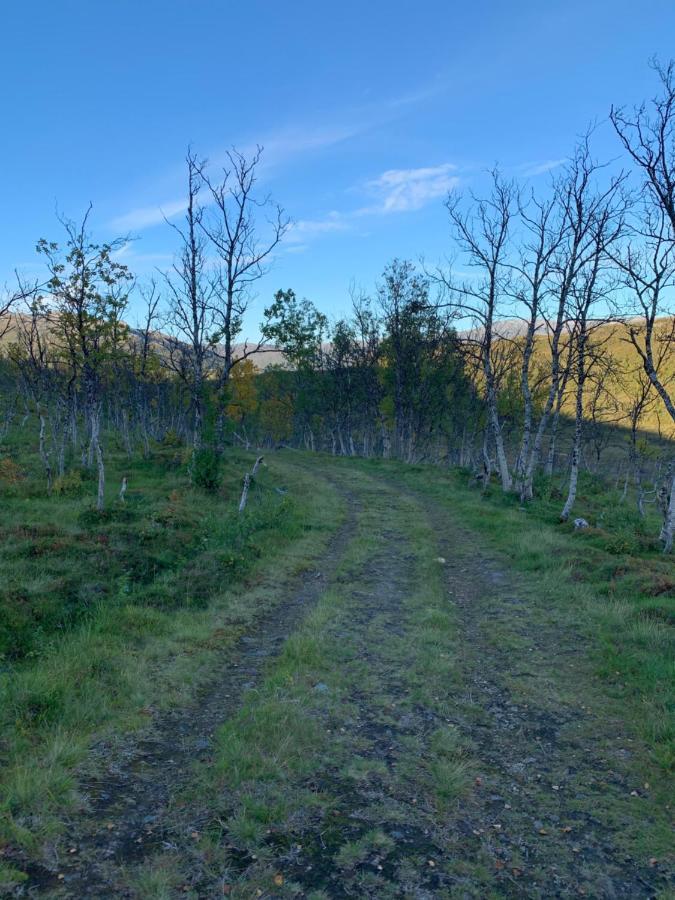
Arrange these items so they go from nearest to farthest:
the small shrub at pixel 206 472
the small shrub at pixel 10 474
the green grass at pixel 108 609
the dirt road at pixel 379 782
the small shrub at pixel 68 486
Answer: the dirt road at pixel 379 782 → the green grass at pixel 108 609 → the small shrub at pixel 68 486 → the small shrub at pixel 10 474 → the small shrub at pixel 206 472

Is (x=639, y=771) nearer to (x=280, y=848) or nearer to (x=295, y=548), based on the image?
(x=280, y=848)

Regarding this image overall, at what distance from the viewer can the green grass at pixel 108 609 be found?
559 cm

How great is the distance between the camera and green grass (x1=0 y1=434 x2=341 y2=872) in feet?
18.3

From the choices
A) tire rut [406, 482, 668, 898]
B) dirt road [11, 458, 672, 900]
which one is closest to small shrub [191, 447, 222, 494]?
dirt road [11, 458, 672, 900]

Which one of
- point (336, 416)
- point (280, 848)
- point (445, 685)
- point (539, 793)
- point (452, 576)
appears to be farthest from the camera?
point (336, 416)

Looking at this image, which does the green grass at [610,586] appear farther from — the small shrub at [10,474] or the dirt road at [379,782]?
the small shrub at [10,474]

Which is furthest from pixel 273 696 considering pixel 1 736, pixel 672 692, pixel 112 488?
pixel 112 488

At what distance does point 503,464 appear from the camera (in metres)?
23.5

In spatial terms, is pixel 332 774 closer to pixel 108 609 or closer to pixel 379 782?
pixel 379 782

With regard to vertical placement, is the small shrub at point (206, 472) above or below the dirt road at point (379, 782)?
above

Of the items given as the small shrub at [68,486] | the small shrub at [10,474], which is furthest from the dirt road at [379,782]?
the small shrub at [10,474]

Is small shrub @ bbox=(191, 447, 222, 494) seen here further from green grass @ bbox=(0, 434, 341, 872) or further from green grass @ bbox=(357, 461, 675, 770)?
green grass @ bbox=(357, 461, 675, 770)

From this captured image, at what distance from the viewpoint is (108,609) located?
924 centimetres

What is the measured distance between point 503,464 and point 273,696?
60.9ft
